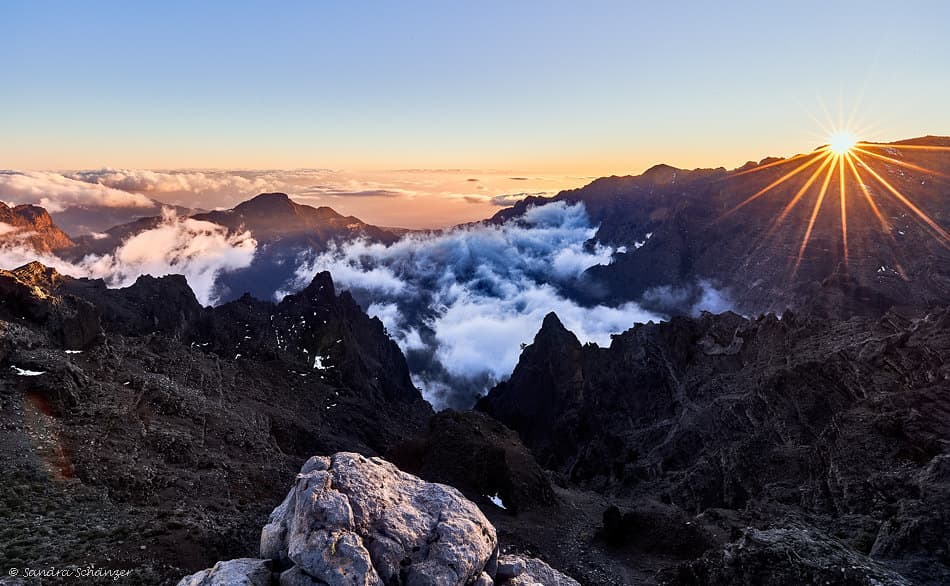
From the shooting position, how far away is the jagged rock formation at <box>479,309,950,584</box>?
98.4 feet

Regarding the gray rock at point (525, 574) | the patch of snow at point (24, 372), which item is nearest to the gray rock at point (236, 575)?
the gray rock at point (525, 574)

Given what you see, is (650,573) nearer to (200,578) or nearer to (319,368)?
(200,578)

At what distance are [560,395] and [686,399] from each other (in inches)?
2481

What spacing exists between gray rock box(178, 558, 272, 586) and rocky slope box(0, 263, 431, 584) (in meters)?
6.53

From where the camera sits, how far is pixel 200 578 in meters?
22.4

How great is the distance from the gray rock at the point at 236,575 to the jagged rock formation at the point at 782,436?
23.9m

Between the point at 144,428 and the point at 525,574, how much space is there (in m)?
46.0

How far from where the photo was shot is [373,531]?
23781 mm

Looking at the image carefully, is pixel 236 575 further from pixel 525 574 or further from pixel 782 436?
pixel 782 436

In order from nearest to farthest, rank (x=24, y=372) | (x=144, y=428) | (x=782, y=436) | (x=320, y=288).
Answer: (x=24, y=372) < (x=144, y=428) < (x=782, y=436) < (x=320, y=288)

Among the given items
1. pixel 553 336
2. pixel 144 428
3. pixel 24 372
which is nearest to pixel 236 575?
pixel 144 428

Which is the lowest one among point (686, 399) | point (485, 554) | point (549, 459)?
point (549, 459)

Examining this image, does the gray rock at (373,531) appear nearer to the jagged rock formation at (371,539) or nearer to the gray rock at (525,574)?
the jagged rock formation at (371,539)

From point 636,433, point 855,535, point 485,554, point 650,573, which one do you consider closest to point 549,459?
point 636,433
